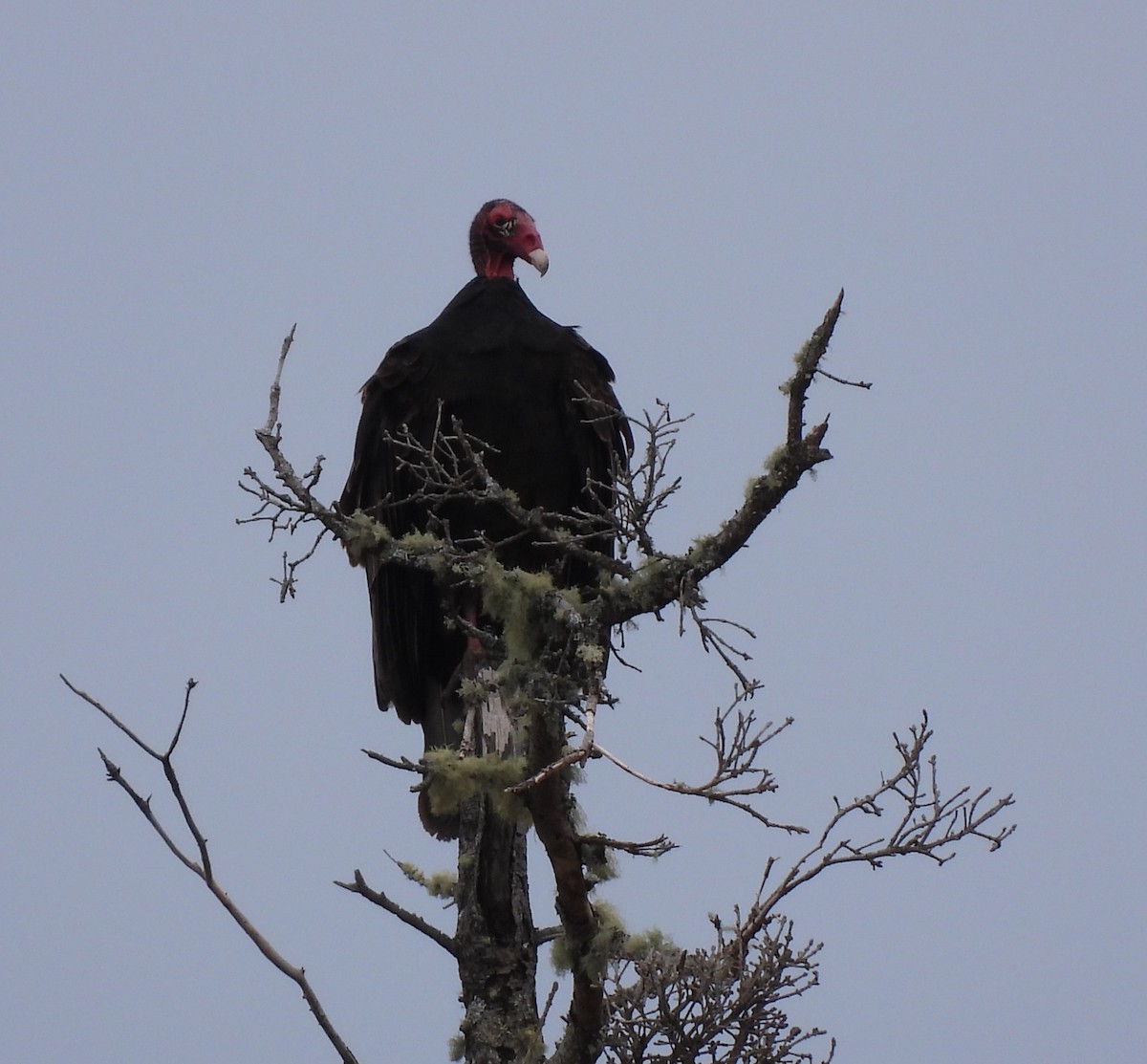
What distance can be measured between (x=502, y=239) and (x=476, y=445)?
82 centimetres

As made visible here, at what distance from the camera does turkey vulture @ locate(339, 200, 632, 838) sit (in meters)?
3.69

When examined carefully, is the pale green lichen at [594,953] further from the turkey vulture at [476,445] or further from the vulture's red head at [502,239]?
the vulture's red head at [502,239]

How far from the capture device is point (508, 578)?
2785 millimetres

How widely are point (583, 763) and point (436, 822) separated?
3.35 ft

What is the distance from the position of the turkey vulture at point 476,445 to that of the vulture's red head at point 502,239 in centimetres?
25


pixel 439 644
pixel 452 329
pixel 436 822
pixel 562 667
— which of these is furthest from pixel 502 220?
pixel 562 667

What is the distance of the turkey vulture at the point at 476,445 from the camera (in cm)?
369

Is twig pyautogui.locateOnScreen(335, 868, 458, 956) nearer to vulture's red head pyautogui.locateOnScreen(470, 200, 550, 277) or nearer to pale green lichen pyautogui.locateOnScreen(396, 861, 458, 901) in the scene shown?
pale green lichen pyautogui.locateOnScreen(396, 861, 458, 901)

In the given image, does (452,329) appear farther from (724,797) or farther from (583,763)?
(724,797)

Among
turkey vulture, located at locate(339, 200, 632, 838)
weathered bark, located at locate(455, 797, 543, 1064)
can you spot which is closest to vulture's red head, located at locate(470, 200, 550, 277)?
turkey vulture, located at locate(339, 200, 632, 838)

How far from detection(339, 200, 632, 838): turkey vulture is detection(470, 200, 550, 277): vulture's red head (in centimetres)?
25

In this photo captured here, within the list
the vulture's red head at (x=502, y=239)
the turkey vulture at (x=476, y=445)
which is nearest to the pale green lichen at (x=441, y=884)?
the turkey vulture at (x=476, y=445)

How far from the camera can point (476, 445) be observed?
362cm

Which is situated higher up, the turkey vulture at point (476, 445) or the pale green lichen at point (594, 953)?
the turkey vulture at point (476, 445)
